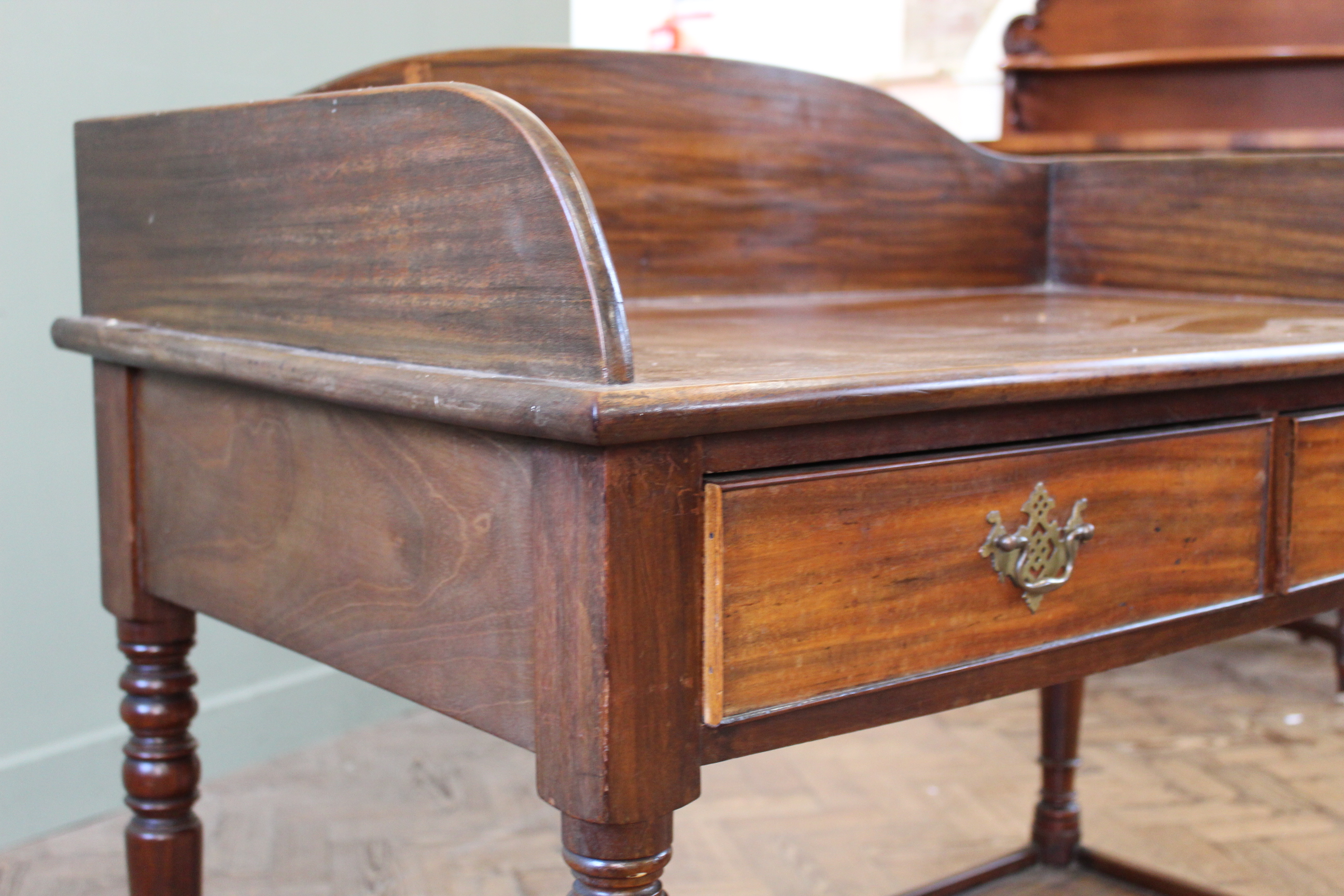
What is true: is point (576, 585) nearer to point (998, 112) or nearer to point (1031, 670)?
point (1031, 670)

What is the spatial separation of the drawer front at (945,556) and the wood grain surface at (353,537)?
116 mm

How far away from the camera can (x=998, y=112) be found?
493cm

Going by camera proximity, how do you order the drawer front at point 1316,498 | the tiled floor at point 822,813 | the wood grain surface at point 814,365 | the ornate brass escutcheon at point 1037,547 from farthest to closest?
the tiled floor at point 822,813, the drawer front at point 1316,498, the ornate brass escutcheon at point 1037,547, the wood grain surface at point 814,365

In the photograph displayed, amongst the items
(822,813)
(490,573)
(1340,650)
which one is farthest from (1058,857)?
(490,573)

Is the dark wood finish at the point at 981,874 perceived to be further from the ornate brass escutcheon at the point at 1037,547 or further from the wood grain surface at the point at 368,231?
the wood grain surface at the point at 368,231

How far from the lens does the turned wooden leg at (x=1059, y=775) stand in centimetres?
169

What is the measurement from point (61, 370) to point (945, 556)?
58.0 inches

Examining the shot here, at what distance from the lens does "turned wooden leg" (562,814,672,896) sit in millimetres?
697

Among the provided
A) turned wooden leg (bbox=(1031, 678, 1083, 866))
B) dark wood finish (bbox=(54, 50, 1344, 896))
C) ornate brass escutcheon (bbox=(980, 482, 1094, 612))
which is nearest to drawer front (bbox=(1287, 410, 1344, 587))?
dark wood finish (bbox=(54, 50, 1344, 896))

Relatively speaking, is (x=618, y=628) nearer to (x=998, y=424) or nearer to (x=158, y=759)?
(x=998, y=424)

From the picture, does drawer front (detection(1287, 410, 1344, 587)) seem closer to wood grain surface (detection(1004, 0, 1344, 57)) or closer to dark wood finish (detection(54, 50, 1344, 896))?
dark wood finish (detection(54, 50, 1344, 896))

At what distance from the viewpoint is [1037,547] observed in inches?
31.9

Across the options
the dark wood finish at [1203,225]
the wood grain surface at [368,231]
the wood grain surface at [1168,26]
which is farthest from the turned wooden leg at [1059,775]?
the wood grain surface at [1168,26]

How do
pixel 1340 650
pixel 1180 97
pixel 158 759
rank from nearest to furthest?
pixel 158 759
pixel 1340 650
pixel 1180 97
